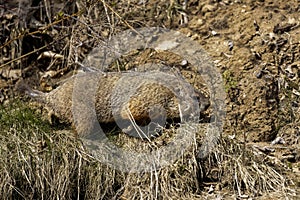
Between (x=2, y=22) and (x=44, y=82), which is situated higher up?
(x=2, y=22)

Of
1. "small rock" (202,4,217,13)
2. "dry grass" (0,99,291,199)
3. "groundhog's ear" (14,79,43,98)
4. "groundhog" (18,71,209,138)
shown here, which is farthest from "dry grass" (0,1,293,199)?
"small rock" (202,4,217,13)

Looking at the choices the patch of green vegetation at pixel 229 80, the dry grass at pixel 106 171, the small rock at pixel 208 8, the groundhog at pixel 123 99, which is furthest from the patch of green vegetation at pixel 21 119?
the small rock at pixel 208 8

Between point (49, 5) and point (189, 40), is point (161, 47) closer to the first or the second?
point (189, 40)

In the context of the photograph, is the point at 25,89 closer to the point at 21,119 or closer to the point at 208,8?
the point at 21,119

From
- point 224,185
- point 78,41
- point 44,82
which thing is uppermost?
point 78,41

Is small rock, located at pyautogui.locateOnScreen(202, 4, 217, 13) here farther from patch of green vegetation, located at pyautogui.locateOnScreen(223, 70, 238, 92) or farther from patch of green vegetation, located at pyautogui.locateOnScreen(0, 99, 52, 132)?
patch of green vegetation, located at pyautogui.locateOnScreen(0, 99, 52, 132)

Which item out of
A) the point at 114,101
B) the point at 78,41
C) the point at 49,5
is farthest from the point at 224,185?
the point at 49,5

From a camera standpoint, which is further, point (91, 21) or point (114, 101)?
point (91, 21)
